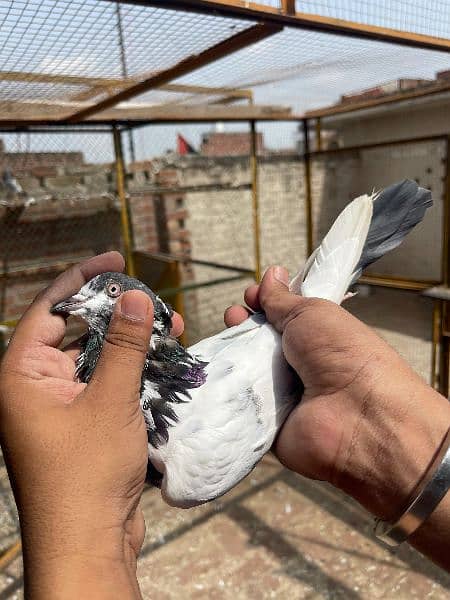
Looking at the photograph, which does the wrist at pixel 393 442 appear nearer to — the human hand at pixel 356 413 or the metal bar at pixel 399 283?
the human hand at pixel 356 413

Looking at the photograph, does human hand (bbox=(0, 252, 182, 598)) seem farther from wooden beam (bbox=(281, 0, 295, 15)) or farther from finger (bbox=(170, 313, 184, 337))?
wooden beam (bbox=(281, 0, 295, 15))

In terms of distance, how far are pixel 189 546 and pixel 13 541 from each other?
1.18 m

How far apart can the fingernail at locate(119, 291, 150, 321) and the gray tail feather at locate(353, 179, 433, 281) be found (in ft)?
3.68

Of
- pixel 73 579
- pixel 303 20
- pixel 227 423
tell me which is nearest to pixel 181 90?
pixel 303 20

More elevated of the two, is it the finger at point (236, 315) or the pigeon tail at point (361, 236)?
the pigeon tail at point (361, 236)

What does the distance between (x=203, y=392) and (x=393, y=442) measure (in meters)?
0.60

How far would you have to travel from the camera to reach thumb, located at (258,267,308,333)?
1.67 m

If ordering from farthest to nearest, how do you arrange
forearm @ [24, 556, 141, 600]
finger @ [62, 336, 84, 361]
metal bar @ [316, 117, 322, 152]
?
metal bar @ [316, 117, 322, 152]
finger @ [62, 336, 84, 361]
forearm @ [24, 556, 141, 600]

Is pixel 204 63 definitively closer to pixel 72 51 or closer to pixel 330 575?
pixel 72 51

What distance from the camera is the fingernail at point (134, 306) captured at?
115 centimetres

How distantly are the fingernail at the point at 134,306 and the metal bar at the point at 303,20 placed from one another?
2.70 feet

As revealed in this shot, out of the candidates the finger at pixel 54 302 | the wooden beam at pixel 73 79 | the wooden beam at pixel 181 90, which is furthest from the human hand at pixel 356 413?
the wooden beam at pixel 181 90

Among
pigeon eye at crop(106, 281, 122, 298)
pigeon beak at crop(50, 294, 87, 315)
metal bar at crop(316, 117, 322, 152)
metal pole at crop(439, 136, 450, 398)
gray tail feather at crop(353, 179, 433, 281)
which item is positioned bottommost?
metal pole at crop(439, 136, 450, 398)

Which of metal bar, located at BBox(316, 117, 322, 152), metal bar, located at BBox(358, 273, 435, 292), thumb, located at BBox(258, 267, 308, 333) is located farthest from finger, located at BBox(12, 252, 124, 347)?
metal bar, located at BBox(316, 117, 322, 152)
